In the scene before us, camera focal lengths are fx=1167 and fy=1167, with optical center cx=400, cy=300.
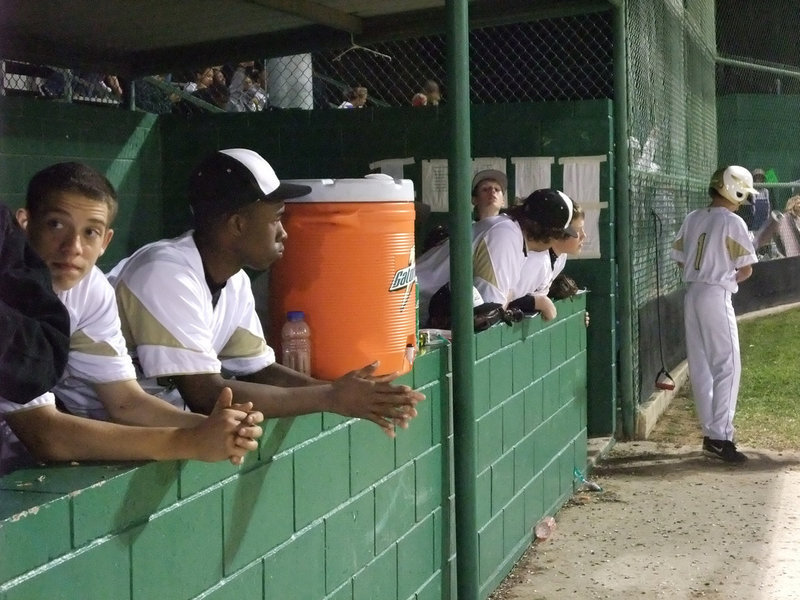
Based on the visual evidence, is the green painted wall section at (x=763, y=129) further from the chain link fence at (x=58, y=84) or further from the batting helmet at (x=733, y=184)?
the chain link fence at (x=58, y=84)

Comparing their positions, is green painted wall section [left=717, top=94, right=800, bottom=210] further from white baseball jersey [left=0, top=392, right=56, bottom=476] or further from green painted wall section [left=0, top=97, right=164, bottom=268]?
white baseball jersey [left=0, top=392, right=56, bottom=476]

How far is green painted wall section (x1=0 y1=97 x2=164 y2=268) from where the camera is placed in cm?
755

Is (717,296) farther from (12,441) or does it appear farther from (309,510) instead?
(12,441)

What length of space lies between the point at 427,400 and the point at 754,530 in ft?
9.10

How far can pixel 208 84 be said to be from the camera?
10.7 m

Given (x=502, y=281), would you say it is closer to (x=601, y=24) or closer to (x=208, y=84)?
(x=601, y=24)

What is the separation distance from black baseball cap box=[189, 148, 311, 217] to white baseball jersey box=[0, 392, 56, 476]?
90 cm

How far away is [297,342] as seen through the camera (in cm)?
356

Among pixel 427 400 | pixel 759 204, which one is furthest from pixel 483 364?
pixel 759 204

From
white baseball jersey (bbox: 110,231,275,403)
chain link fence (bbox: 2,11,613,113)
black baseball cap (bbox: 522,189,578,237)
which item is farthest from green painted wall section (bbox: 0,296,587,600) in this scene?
chain link fence (bbox: 2,11,613,113)

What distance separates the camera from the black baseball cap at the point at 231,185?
10.5 feet

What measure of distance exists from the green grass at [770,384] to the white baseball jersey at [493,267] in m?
3.42

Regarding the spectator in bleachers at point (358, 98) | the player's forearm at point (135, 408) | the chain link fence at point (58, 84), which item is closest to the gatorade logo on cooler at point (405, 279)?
the player's forearm at point (135, 408)

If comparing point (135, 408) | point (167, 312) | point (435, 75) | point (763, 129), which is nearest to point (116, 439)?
point (135, 408)
